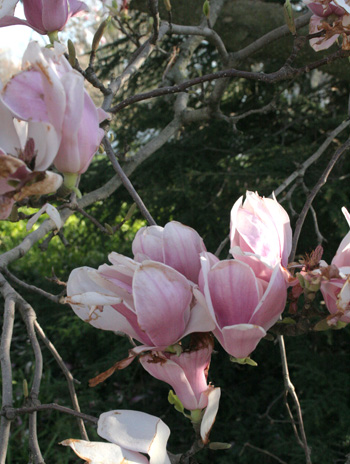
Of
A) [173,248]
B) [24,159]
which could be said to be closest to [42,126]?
[24,159]

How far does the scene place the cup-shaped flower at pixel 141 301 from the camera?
0.42 meters

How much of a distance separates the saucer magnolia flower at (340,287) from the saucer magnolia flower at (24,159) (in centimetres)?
24

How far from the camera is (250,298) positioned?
1.40ft

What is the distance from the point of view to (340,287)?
1.42 feet

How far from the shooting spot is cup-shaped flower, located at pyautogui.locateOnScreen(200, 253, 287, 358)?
417mm

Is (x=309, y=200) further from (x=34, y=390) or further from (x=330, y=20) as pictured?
(x=34, y=390)

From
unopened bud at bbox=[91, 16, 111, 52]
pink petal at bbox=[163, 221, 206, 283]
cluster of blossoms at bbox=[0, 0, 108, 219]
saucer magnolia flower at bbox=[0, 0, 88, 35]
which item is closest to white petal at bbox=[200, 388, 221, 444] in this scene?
pink petal at bbox=[163, 221, 206, 283]

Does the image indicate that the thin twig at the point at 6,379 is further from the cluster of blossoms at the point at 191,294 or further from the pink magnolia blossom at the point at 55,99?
the pink magnolia blossom at the point at 55,99

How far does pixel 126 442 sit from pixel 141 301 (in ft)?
0.41

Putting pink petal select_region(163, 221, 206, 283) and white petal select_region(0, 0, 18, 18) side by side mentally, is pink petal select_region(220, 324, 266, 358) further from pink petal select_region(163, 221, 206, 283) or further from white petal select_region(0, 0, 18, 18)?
white petal select_region(0, 0, 18, 18)

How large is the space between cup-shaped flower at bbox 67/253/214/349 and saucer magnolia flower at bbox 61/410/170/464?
0.23ft

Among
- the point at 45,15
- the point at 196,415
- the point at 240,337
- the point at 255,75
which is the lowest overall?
the point at 196,415

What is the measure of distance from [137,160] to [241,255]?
34.0 inches

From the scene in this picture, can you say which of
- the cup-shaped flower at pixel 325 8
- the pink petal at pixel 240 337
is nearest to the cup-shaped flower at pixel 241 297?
the pink petal at pixel 240 337
